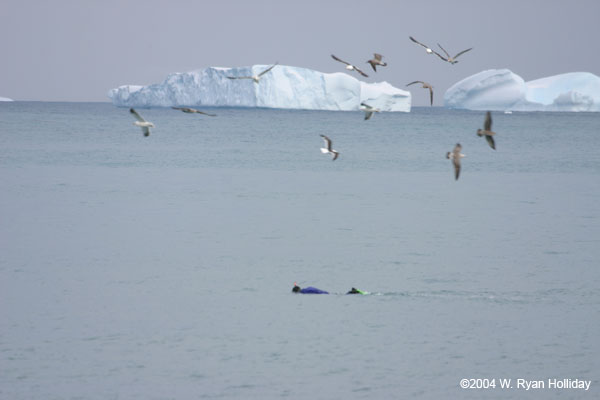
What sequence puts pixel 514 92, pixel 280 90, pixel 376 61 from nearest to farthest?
pixel 376 61 → pixel 280 90 → pixel 514 92

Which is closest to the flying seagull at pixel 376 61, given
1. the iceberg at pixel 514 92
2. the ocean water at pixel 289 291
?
the ocean water at pixel 289 291

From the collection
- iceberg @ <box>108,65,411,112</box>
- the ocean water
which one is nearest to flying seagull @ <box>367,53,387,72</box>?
the ocean water

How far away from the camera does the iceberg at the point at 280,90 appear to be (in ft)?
391

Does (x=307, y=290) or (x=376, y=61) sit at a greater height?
(x=376, y=61)

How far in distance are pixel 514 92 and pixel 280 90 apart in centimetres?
3946

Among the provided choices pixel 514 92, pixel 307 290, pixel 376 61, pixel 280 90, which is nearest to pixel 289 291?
pixel 307 290

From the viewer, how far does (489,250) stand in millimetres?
21094

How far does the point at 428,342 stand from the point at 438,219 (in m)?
13.1

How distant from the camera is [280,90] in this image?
396 feet

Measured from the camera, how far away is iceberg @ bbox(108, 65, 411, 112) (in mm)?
119075

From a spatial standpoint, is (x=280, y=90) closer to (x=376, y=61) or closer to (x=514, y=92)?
(x=514, y=92)

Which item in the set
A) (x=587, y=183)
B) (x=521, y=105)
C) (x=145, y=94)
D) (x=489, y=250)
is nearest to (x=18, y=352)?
(x=489, y=250)

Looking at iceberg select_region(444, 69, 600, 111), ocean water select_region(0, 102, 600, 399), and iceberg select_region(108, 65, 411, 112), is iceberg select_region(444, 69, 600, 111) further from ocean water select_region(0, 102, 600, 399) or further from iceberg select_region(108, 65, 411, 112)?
ocean water select_region(0, 102, 600, 399)

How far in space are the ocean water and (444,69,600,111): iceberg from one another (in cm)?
9816
